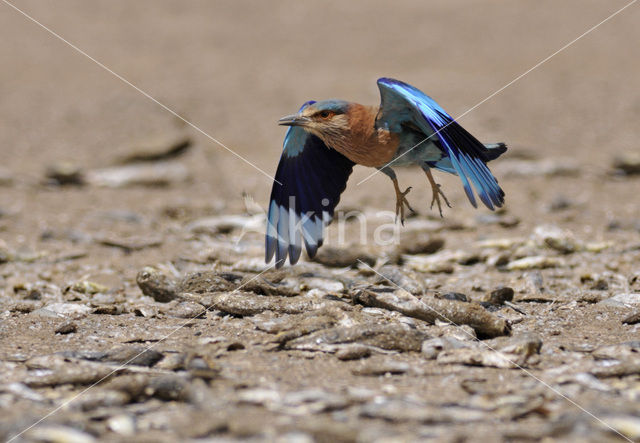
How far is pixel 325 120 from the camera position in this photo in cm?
585

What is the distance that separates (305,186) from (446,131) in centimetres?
162

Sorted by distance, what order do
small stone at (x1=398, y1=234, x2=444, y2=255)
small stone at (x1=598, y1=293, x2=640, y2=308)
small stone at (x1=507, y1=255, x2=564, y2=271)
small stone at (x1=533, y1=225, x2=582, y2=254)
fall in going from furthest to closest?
small stone at (x1=398, y1=234, x2=444, y2=255), small stone at (x1=533, y1=225, x2=582, y2=254), small stone at (x1=507, y1=255, x2=564, y2=271), small stone at (x1=598, y1=293, x2=640, y2=308)

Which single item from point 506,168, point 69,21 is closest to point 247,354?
point 506,168

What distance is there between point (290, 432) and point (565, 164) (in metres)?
9.57

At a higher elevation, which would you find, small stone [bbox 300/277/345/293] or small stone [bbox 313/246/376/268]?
small stone [bbox 313/246/376/268]

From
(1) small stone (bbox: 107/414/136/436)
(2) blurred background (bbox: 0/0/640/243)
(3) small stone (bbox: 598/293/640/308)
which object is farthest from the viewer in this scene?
(2) blurred background (bbox: 0/0/640/243)

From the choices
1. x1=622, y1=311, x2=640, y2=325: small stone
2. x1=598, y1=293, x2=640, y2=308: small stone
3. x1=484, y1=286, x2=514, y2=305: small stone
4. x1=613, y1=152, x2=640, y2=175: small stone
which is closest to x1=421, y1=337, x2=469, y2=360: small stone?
x1=484, y1=286, x2=514, y2=305: small stone

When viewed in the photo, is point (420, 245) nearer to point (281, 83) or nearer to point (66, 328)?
point (66, 328)

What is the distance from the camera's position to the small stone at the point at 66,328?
200 inches

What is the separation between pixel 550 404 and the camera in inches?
142

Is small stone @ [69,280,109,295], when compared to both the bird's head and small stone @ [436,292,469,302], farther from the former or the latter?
small stone @ [436,292,469,302]

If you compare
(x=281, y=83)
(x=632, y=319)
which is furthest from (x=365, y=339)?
(x=281, y=83)

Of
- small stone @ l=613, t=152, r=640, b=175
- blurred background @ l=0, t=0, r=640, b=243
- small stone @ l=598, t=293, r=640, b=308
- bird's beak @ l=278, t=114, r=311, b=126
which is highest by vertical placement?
blurred background @ l=0, t=0, r=640, b=243

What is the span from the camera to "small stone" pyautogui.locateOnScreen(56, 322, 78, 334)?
5086 mm
